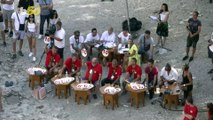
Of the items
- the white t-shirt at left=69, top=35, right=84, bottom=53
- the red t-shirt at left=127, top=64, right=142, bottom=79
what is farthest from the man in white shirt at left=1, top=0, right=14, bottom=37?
the red t-shirt at left=127, top=64, right=142, bottom=79

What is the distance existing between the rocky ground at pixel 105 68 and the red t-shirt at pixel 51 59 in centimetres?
100

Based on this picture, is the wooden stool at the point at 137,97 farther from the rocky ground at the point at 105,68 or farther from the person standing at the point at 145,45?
the person standing at the point at 145,45

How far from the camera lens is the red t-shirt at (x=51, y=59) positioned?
16.1 m

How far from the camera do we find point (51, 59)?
16125mm

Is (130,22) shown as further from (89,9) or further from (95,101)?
(95,101)

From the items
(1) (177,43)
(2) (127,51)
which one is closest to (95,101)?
(2) (127,51)

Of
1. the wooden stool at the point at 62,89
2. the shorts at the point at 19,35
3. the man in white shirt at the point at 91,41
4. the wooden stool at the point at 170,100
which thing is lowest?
the wooden stool at the point at 170,100

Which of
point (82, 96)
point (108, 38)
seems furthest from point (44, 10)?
point (82, 96)

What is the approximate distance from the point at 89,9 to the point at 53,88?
301 inches

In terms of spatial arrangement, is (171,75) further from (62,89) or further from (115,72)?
(62,89)

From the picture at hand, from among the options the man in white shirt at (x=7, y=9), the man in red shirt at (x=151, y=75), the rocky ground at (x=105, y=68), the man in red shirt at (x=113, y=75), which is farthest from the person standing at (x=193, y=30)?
the man in white shirt at (x=7, y=9)

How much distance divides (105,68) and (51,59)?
2.10 m

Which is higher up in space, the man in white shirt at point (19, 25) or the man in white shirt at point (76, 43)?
the man in white shirt at point (19, 25)

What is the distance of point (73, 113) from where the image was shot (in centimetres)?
1455
